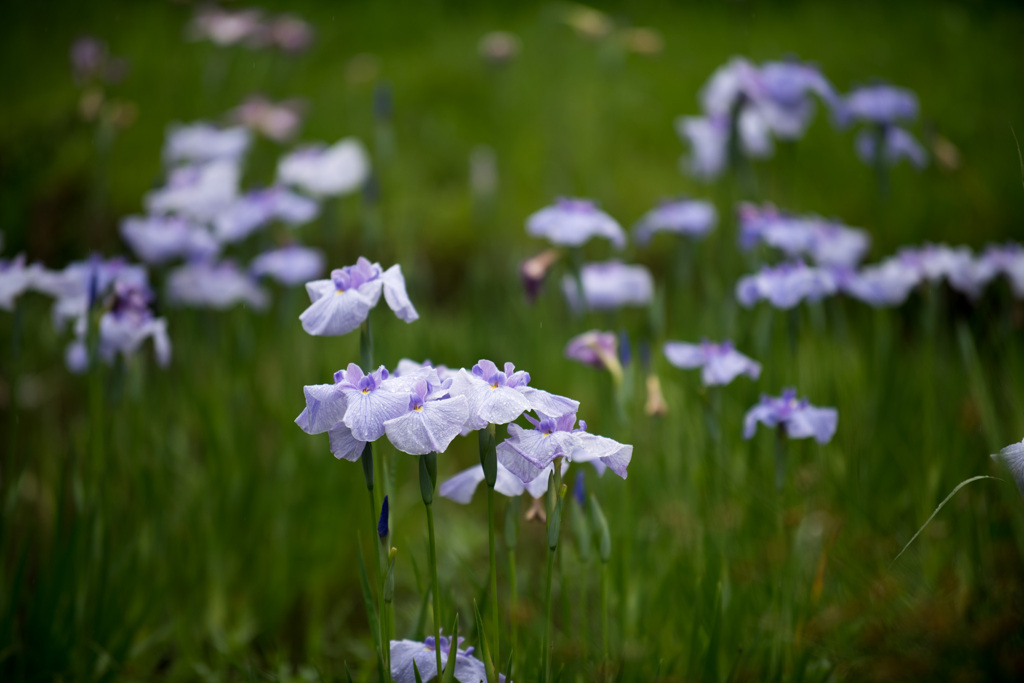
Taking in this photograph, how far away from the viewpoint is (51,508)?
211 cm

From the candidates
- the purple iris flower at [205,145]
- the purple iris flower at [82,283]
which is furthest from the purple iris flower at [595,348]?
the purple iris flower at [205,145]

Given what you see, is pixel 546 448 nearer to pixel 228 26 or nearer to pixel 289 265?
pixel 289 265

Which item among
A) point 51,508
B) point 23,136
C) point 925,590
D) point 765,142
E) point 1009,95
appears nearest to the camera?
point 925,590

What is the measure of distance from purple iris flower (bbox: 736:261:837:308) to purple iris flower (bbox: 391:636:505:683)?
914mm

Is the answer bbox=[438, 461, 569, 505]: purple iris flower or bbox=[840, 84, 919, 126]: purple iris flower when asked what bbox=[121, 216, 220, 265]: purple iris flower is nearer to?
bbox=[438, 461, 569, 505]: purple iris flower

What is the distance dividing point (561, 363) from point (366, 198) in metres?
0.89

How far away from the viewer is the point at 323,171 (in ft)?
7.23

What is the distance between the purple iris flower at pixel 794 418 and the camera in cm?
124

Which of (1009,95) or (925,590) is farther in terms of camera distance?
(1009,95)

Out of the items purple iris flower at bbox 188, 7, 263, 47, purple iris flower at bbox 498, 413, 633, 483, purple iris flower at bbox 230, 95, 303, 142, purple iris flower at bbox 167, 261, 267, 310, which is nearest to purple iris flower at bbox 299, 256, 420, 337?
purple iris flower at bbox 498, 413, 633, 483

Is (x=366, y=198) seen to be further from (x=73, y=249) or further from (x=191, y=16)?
(x=191, y=16)

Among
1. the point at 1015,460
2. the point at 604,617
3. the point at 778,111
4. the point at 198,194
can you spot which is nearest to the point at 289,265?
the point at 198,194

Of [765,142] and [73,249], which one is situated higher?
[765,142]

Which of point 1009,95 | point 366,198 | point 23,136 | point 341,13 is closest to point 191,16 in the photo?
point 341,13
